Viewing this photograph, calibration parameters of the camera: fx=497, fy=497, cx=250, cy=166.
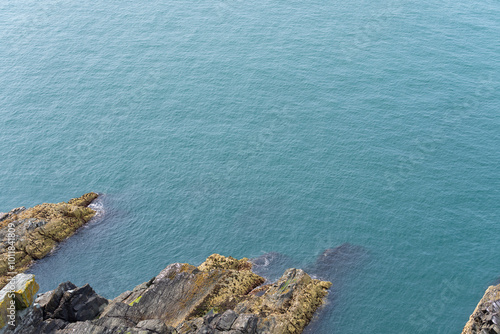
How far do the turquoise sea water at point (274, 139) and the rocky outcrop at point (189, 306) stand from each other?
7.31m

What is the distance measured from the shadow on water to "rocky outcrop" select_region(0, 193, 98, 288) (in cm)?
3935

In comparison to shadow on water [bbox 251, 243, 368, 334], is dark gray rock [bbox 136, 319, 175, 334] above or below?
above

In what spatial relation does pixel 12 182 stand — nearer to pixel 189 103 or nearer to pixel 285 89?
pixel 189 103

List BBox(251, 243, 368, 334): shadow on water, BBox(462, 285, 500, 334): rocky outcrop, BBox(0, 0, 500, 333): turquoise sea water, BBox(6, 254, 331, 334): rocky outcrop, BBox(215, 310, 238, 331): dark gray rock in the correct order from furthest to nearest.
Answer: BBox(0, 0, 500, 333): turquoise sea water < BBox(251, 243, 368, 334): shadow on water < BBox(215, 310, 238, 331): dark gray rock < BBox(462, 285, 500, 334): rocky outcrop < BBox(6, 254, 331, 334): rocky outcrop

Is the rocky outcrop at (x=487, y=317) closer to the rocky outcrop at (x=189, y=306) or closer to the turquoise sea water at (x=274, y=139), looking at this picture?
the turquoise sea water at (x=274, y=139)

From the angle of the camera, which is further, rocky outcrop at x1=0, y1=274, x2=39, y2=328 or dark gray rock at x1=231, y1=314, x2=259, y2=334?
dark gray rock at x1=231, y1=314, x2=259, y2=334

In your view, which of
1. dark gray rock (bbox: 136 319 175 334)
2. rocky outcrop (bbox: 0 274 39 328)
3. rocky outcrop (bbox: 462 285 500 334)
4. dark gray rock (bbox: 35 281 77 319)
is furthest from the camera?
dark gray rock (bbox: 35 281 77 319)

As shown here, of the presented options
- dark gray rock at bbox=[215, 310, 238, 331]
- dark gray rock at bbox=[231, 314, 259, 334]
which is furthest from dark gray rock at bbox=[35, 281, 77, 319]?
dark gray rock at bbox=[231, 314, 259, 334]

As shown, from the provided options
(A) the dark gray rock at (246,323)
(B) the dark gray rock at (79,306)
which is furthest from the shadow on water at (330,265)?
(B) the dark gray rock at (79,306)

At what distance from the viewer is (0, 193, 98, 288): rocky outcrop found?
92.8 metres

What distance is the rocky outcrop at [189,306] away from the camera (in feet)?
222

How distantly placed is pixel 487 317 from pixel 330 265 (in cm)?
2903

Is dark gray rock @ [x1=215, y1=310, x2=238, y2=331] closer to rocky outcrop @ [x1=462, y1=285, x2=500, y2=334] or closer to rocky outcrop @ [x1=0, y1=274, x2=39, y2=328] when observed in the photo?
rocky outcrop @ [x1=0, y1=274, x2=39, y2=328]

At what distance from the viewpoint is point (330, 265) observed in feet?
303
